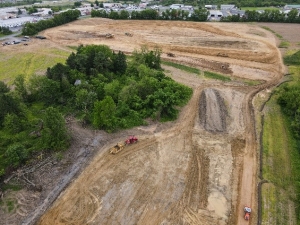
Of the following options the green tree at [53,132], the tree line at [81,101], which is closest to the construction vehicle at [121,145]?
the tree line at [81,101]

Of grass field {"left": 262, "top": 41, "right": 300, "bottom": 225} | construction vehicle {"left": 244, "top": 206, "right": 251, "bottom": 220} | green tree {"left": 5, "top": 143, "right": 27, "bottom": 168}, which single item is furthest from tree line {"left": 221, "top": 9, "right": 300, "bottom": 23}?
green tree {"left": 5, "top": 143, "right": 27, "bottom": 168}

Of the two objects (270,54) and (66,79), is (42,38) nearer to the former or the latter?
(66,79)

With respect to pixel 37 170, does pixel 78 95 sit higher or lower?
higher

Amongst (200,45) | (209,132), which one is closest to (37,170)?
(209,132)

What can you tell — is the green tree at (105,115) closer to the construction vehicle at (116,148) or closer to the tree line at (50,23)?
the construction vehicle at (116,148)

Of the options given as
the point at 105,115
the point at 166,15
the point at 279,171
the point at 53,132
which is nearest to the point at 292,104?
the point at 279,171

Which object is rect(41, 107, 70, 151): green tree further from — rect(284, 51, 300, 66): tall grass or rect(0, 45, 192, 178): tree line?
rect(284, 51, 300, 66): tall grass
